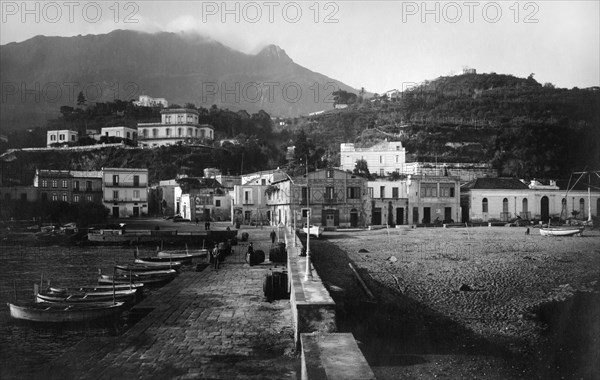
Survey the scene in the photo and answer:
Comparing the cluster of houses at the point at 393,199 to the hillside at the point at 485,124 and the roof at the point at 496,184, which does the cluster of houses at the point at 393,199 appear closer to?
the roof at the point at 496,184

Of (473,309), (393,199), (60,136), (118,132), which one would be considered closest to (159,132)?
(118,132)

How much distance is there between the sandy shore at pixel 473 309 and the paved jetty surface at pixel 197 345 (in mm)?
2534

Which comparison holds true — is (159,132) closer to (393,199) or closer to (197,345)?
(393,199)

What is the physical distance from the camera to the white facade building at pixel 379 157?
75188 millimetres

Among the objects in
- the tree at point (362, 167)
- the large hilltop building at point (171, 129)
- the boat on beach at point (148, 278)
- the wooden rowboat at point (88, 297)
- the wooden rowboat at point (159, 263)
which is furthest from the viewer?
the large hilltop building at point (171, 129)

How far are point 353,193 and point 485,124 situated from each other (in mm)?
57233

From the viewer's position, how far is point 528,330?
15414mm

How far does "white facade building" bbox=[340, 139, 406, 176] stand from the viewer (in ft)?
247

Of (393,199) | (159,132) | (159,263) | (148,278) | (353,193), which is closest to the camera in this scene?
(148,278)

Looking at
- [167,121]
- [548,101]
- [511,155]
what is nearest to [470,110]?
[548,101]

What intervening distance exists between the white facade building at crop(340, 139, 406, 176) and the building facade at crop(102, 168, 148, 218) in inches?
1163

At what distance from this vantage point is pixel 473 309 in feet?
57.1

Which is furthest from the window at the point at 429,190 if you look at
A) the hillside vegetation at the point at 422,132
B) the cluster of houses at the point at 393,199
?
the hillside vegetation at the point at 422,132

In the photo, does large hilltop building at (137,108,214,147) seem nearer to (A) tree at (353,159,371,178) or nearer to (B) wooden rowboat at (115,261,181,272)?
(A) tree at (353,159,371,178)
